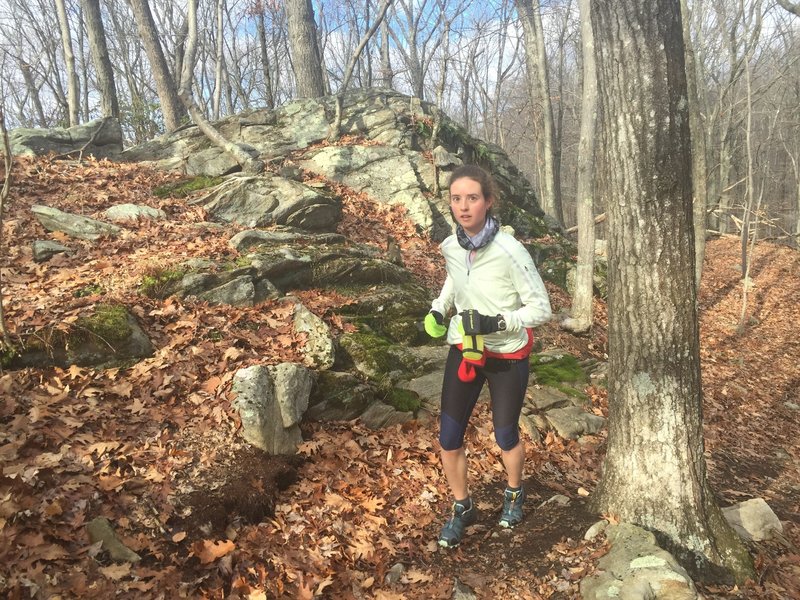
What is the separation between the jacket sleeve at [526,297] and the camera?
10.2ft

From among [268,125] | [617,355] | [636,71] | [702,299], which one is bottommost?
[702,299]

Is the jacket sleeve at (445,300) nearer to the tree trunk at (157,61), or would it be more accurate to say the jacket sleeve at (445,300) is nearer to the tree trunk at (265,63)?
the tree trunk at (157,61)

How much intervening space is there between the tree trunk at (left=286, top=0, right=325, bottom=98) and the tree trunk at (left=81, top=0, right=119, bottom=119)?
16.3ft

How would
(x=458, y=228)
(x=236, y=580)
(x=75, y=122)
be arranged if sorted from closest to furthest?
(x=236, y=580) → (x=458, y=228) → (x=75, y=122)

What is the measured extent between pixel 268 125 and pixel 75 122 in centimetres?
511

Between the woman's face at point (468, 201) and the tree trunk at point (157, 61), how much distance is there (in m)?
12.6

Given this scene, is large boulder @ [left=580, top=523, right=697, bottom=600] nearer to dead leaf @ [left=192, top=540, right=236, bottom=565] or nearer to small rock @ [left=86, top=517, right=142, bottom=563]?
dead leaf @ [left=192, top=540, right=236, bottom=565]

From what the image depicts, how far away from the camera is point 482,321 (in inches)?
123

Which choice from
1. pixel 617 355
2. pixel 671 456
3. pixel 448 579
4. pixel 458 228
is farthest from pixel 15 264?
pixel 671 456

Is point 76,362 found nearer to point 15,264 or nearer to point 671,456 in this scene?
point 15,264

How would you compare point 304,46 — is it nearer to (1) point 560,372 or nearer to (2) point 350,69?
(2) point 350,69

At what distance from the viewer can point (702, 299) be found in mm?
14367

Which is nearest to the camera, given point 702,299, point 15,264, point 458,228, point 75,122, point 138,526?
point 138,526

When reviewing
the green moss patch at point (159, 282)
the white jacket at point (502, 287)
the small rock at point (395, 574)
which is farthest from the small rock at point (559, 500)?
the green moss patch at point (159, 282)
